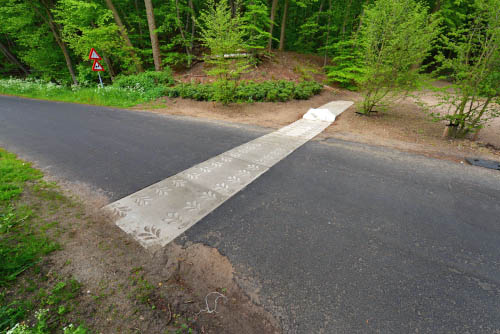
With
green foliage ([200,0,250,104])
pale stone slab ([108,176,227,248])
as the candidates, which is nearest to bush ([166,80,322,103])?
green foliage ([200,0,250,104])

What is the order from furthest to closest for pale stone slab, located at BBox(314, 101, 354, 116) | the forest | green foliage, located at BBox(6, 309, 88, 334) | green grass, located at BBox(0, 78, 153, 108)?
green grass, located at BBox(0, 78, 153, 108) < pale stone slab, located at BBox(314, 101, 354, 116) < the forest < green foliage, located at BBox(6, 309, 88, 334)

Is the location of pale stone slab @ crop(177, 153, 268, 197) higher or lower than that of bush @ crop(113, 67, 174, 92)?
lower

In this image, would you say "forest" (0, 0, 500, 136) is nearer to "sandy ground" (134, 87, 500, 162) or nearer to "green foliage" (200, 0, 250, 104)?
"green foliage" (200, 0, 250, 104)

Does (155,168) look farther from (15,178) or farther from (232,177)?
(15,178)

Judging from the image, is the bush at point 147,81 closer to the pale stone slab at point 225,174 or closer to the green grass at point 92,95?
the green grass at point 92,95

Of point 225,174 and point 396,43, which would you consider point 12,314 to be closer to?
point 225,174

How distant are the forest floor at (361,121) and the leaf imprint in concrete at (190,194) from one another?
2505 millimetres

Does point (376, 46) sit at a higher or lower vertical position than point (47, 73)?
higher

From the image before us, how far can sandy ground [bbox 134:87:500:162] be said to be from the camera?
5333 millimetres

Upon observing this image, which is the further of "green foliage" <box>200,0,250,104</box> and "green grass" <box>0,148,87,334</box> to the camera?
"green foliage" <box>200,0,250,104</box>

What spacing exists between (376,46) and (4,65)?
35927 millimetres

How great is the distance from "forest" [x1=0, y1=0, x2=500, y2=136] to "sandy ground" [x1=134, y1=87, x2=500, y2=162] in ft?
1.92

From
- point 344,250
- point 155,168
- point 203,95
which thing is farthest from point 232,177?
point 203,95

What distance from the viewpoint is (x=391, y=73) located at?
7.05 meters
